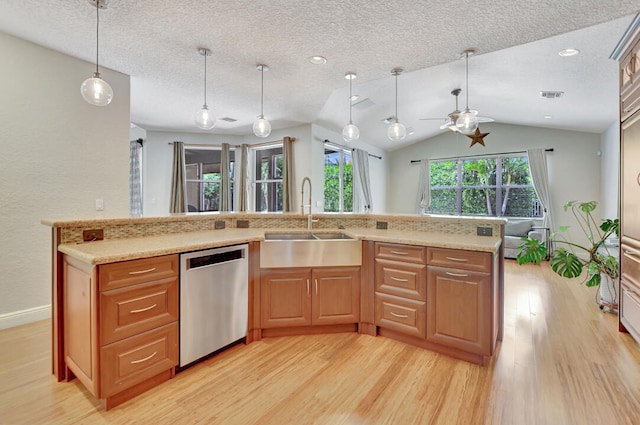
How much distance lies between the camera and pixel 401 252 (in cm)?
239

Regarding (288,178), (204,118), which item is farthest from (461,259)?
(288,178)

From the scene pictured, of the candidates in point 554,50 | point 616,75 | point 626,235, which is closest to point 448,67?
point 554,50

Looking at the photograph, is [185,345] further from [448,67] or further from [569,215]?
[569,215]

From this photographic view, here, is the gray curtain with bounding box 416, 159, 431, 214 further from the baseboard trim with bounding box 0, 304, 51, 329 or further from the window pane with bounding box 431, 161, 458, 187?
the baseboard trim with bounding box 0, 304, 51, 329

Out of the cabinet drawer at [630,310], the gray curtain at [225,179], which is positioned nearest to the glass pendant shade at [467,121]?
the cabinet drawer at [630,310]

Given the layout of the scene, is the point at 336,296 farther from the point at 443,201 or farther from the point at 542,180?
the point at 443,201

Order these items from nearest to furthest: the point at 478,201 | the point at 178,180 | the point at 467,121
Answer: the point at 467,121, the point at 178,180, the point at 478,201

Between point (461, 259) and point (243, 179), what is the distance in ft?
15.6

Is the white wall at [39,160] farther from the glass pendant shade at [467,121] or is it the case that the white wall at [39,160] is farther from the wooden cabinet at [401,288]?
the glass pendant shade at [467,121]

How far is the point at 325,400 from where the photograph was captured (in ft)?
5.74

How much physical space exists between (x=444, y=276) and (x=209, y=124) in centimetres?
239

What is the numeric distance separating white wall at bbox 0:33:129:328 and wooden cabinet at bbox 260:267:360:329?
7.09ft

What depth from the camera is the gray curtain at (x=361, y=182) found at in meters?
6.99

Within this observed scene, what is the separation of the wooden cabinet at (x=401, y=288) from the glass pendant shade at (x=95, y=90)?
2.28m
